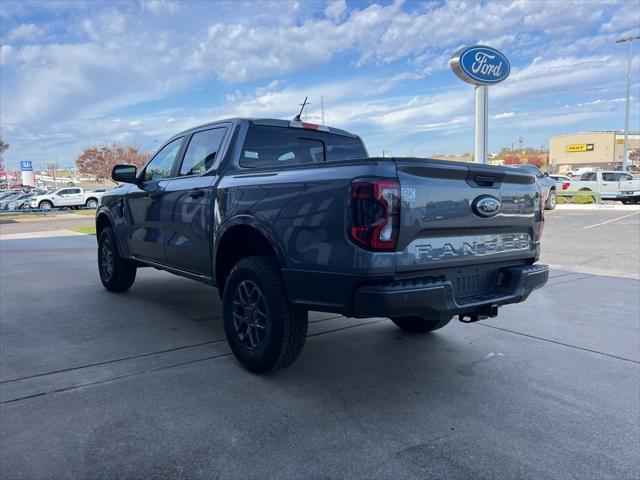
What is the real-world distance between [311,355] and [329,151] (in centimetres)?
203

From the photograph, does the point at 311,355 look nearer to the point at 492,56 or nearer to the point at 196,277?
the point at 196,277

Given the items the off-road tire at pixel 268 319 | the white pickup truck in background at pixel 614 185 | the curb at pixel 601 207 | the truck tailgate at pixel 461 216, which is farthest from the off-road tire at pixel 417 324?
the white pickup truck in background at pixel 614 185

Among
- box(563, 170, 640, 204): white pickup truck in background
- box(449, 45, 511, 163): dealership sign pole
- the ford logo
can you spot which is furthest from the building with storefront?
the ford logo

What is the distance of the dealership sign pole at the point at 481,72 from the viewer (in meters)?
15.2

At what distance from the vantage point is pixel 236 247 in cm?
418

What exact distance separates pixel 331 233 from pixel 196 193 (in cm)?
188

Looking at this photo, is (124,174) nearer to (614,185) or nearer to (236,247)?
(236,247)

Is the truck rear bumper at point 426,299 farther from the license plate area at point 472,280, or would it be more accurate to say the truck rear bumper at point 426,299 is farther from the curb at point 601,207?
the curb at point 601,207

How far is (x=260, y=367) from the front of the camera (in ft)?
12.3

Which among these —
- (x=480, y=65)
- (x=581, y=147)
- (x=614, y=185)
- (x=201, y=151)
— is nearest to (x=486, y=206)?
(x=201, y=151)

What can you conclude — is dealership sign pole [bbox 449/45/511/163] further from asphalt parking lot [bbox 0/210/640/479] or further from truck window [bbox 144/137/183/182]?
truck window [bbox 144/137/183/182]

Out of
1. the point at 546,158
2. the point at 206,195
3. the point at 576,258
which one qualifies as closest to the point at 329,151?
the point at 206,195

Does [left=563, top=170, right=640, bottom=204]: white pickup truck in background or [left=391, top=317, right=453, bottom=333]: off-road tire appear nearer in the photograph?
[left=391, top=317, right=453, bottom=333]: off-road tire

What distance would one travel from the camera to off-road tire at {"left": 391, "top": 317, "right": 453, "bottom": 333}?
189 inches
